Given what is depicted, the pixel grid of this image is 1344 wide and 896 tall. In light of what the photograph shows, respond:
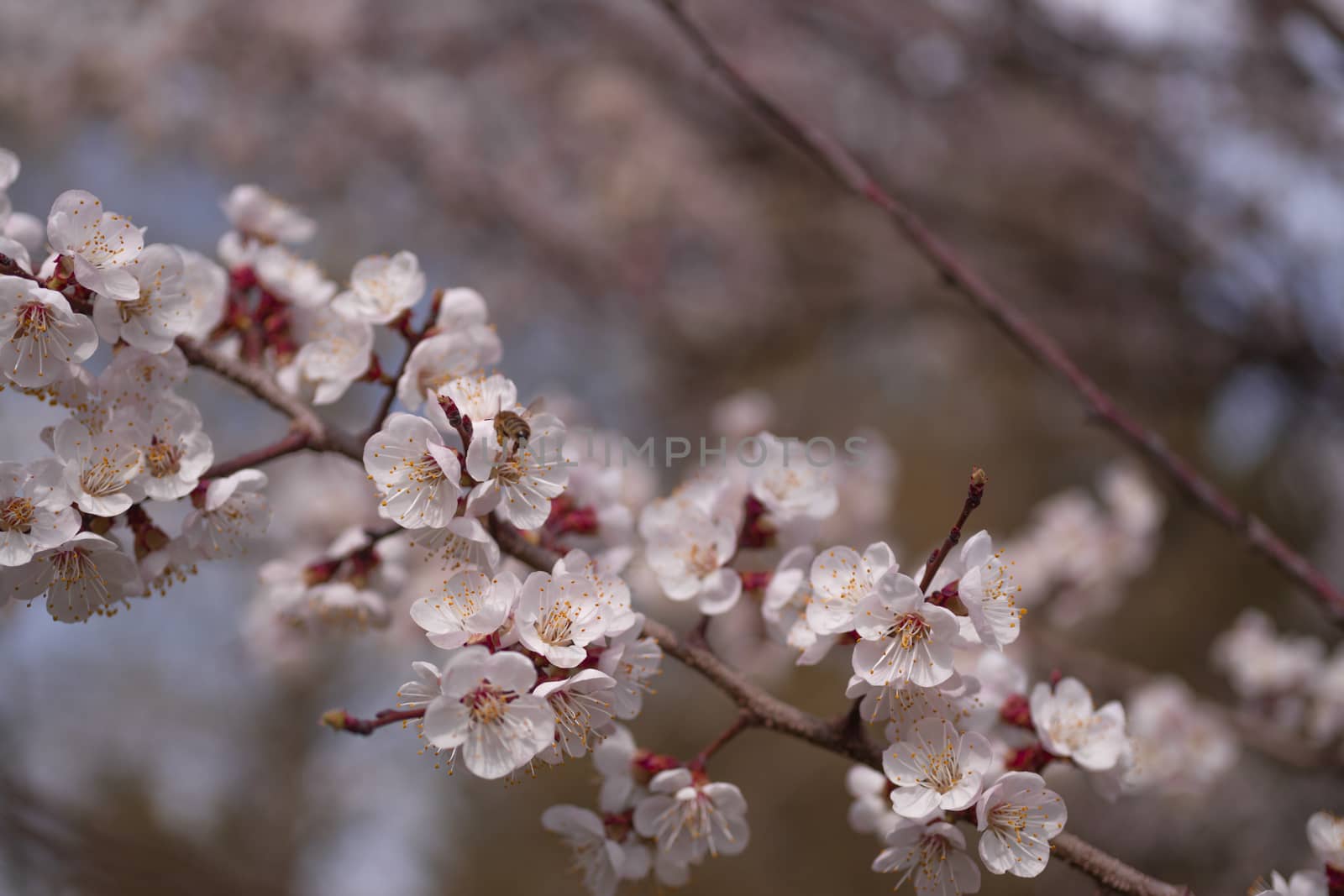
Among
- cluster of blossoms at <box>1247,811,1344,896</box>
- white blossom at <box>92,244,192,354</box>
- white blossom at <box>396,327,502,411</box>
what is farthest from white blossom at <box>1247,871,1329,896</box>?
white blossom at <box>92,244,192,354</box>

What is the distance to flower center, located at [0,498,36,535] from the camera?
125 centimetres

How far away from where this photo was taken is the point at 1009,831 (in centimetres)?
125

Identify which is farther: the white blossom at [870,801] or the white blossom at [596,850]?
the white blossom at [870,801]

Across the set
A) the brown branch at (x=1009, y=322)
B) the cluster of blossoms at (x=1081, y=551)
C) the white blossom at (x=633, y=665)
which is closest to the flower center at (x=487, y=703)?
the white blossom at (x=633, y=665)

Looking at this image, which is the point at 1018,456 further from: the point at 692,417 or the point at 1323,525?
the point at 692,417

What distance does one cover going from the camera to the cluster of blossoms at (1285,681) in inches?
106

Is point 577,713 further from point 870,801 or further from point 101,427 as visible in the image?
point 101,427

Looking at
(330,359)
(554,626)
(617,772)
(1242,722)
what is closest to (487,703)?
(554,626)

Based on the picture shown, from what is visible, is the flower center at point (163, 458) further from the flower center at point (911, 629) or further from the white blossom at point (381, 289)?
the flower center at point (911, 629)

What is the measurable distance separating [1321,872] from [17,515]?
2003 mm

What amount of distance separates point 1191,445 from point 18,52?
325 inches

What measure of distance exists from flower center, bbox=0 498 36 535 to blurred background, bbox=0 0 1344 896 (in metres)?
0.80

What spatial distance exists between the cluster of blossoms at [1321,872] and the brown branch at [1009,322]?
0.50 metres

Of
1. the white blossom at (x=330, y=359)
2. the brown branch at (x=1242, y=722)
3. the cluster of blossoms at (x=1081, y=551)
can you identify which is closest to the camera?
the white blossom at (x=330, y=359)
